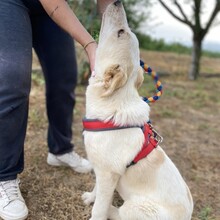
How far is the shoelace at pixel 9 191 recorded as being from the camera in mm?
2586

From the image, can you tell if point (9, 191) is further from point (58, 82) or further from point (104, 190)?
point (58, 82)

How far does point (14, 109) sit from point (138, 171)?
0.86m

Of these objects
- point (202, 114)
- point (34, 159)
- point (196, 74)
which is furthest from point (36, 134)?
point (196, 74)

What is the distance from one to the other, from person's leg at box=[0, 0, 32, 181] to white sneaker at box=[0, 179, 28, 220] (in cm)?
15

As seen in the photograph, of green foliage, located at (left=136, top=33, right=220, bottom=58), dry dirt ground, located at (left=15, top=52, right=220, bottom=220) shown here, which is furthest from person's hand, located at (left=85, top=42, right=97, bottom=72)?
green foliage, located at (left=136, top=33, right=220, bottom=58)

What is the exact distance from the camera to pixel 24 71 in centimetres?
237

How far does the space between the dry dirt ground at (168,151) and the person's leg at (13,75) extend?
Answer: 0.50 m

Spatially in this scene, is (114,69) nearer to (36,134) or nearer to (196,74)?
(36,134)

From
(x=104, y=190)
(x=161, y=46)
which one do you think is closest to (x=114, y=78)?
(x=104, y=190)

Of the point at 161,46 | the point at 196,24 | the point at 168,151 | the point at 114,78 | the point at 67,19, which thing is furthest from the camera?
the point at 161,46

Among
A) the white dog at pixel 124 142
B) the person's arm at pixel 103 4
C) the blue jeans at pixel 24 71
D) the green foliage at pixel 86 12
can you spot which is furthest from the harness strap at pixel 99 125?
the green foliage at pixel 86 12

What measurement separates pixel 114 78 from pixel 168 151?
1.90 meters

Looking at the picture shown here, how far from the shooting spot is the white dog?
226 cm

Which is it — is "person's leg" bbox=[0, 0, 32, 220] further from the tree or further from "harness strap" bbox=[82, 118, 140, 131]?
the tree
